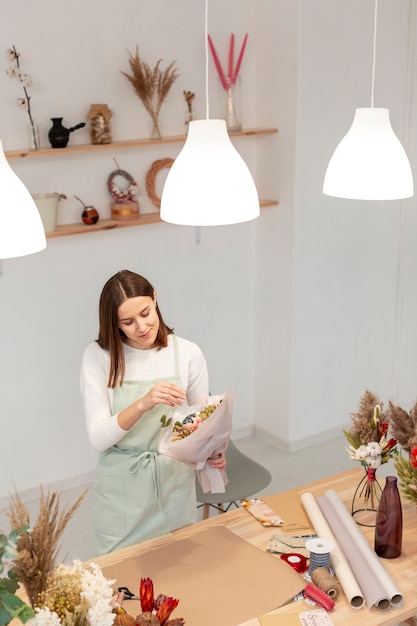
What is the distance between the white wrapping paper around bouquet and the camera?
8.39 feet

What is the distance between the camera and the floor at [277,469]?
14.4 ft

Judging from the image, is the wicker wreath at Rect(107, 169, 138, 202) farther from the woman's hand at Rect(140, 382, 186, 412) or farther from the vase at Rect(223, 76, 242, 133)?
the woman's hand at Rect(140, 382, 186, 412)

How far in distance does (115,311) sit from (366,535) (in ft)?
3.76

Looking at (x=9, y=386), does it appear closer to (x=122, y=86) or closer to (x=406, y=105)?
(x=122, y=86)

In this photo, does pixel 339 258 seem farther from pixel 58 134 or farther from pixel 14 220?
pixel 14 220

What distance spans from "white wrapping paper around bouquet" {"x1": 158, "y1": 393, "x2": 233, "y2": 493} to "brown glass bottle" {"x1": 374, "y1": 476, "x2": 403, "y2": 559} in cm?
54

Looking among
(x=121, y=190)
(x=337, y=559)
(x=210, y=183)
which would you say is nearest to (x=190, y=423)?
(x=337, y=559)

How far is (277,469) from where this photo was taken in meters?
5.01

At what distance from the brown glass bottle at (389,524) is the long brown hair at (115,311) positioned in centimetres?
99

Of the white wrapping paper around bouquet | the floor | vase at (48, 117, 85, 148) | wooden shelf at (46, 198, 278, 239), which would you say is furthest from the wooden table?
vase at (48, 117, 85, 148)

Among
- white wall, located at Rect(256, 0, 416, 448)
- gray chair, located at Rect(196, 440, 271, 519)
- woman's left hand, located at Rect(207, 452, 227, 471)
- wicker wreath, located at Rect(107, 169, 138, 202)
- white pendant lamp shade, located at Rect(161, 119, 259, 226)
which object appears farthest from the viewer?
white wall, located at Rect(256, 0, 416, 448)

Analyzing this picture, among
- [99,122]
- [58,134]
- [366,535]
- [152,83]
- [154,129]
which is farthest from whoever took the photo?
[154,129]

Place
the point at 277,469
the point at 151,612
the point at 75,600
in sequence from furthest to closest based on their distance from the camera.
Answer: the point at 277,469, the point at 151,612, the point at 75,600

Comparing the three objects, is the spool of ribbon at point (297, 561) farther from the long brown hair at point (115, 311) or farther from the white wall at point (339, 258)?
the white wall at point (339, 258)
